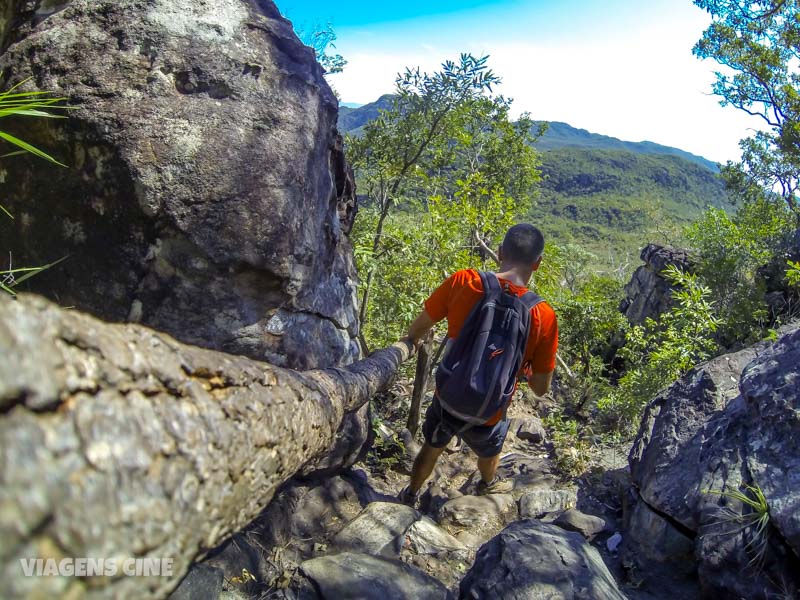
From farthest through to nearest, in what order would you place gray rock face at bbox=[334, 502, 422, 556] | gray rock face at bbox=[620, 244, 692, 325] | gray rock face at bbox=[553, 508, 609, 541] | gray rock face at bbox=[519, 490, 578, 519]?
gray rock face at bbox=[620, 244, 692, 325] → gray rock face at bbox=[519, 490, 578, 519] → gray rock face at bbox=[553, 508, 609, 541] → gray rock face at bbox=[334, 502, 422, 556]

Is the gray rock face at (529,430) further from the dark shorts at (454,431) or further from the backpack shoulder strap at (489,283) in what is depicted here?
the backpack shoulder strap at (489,283)

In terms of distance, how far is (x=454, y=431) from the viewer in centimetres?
343

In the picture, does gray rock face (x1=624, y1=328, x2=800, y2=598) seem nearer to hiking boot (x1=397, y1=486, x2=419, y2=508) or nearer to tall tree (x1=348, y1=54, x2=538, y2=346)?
hiking boot (x1=397, y1=486, x2=419, y2=508)

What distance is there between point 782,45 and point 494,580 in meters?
15.9

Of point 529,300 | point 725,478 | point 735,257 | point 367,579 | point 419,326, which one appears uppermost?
A: point 735,257

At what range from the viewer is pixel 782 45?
1305cm

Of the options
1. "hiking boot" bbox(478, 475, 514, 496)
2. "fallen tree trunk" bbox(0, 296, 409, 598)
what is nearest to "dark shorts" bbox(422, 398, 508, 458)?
"hiking boot" bbox(478, 475, 514, 496)

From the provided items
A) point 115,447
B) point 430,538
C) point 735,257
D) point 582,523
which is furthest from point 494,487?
point 735,257

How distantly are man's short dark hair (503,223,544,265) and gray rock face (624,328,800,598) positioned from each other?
71.8 inches

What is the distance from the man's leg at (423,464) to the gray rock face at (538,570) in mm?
978

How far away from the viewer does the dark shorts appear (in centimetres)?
343

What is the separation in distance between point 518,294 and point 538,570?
1.43 meters

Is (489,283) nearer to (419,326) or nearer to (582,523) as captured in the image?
(419,326)

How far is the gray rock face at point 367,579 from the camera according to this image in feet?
7.83
